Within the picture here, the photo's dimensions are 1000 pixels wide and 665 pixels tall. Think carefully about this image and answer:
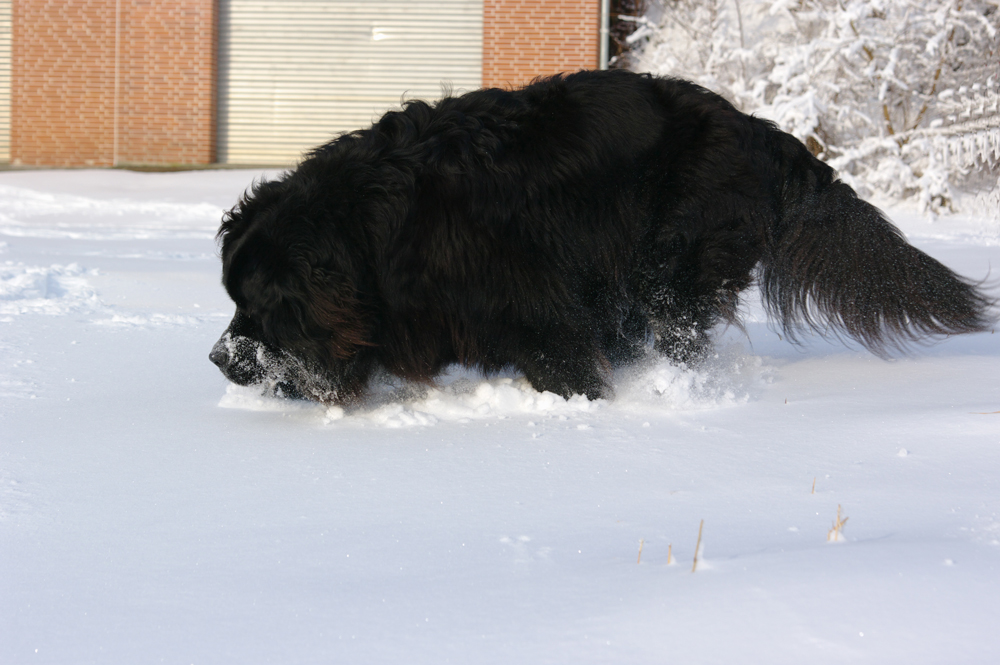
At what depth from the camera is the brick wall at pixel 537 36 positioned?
483 inches

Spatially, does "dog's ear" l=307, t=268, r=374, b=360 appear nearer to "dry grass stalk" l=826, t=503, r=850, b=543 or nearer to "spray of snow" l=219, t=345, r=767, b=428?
"spray of snow" l=219, t=345, r=767, b=428

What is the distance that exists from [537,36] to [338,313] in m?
10.6

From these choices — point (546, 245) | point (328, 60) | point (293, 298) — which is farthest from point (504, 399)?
point (328, 60)

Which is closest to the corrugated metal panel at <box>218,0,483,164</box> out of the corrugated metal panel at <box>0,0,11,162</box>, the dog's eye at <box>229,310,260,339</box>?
the corrugated metal panel at <box>0,0,11,162</box>

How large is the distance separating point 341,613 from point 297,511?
0.50 metres

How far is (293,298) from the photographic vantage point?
2.60 m

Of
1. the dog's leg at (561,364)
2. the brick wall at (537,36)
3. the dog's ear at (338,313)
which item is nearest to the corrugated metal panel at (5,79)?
the brick wall at (537,36)

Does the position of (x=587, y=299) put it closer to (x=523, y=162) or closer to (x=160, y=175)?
(x=523, y=162)

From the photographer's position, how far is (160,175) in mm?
11781

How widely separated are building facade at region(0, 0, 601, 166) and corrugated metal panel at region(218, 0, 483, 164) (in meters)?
0.02

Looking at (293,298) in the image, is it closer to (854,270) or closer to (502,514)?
(502,514)

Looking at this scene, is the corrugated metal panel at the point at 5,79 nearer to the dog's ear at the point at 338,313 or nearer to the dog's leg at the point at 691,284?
the dog's ear at the point at 338,313

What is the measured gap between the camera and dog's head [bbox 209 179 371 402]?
260cm

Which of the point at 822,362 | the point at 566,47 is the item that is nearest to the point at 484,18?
the point at 566,47
